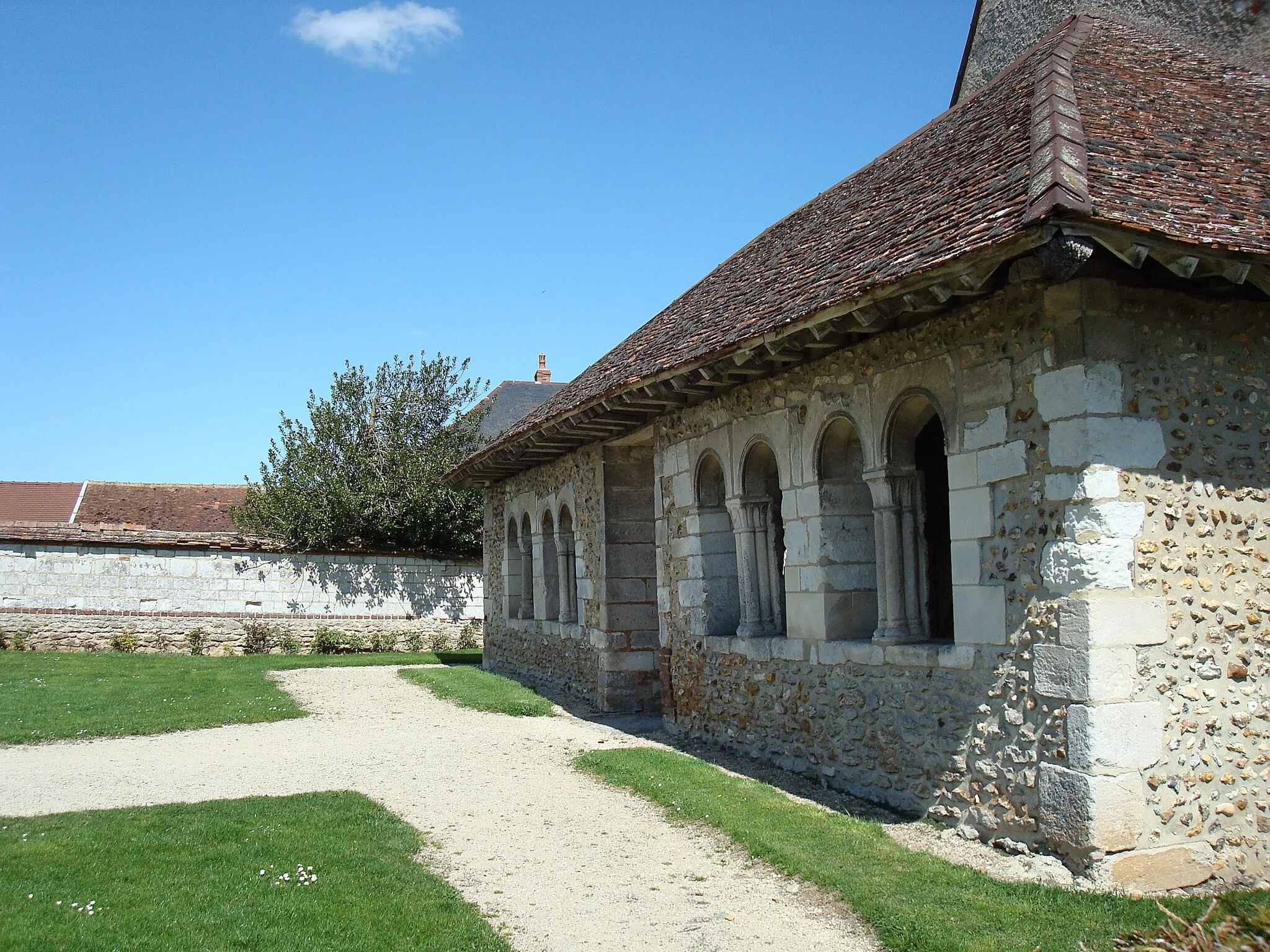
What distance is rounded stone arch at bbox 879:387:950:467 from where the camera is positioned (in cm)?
640

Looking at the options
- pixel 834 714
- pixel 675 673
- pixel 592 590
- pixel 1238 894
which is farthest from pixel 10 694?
pixel 1238 894

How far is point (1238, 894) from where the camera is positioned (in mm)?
4871

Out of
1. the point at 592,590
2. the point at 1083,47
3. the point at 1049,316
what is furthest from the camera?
the point at 592,590

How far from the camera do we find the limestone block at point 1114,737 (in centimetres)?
493

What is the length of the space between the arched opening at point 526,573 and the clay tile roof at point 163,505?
519 inches

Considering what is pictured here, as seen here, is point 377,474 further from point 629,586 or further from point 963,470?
point 963,470

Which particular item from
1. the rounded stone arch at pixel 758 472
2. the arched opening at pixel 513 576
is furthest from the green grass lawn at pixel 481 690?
the rounded stone arch at pixel 758 472

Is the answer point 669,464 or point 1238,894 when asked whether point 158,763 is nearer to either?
point 669,464

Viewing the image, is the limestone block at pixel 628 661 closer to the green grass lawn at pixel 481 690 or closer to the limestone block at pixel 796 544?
the green grass lawn at pixel 481 690

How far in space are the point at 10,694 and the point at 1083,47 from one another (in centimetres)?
1219

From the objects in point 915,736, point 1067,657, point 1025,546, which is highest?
point 1025,546

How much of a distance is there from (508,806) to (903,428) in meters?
3.43

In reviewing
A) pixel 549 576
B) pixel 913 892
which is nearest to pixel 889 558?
pixel 913 892

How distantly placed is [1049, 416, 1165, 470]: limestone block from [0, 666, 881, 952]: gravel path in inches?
93.7
